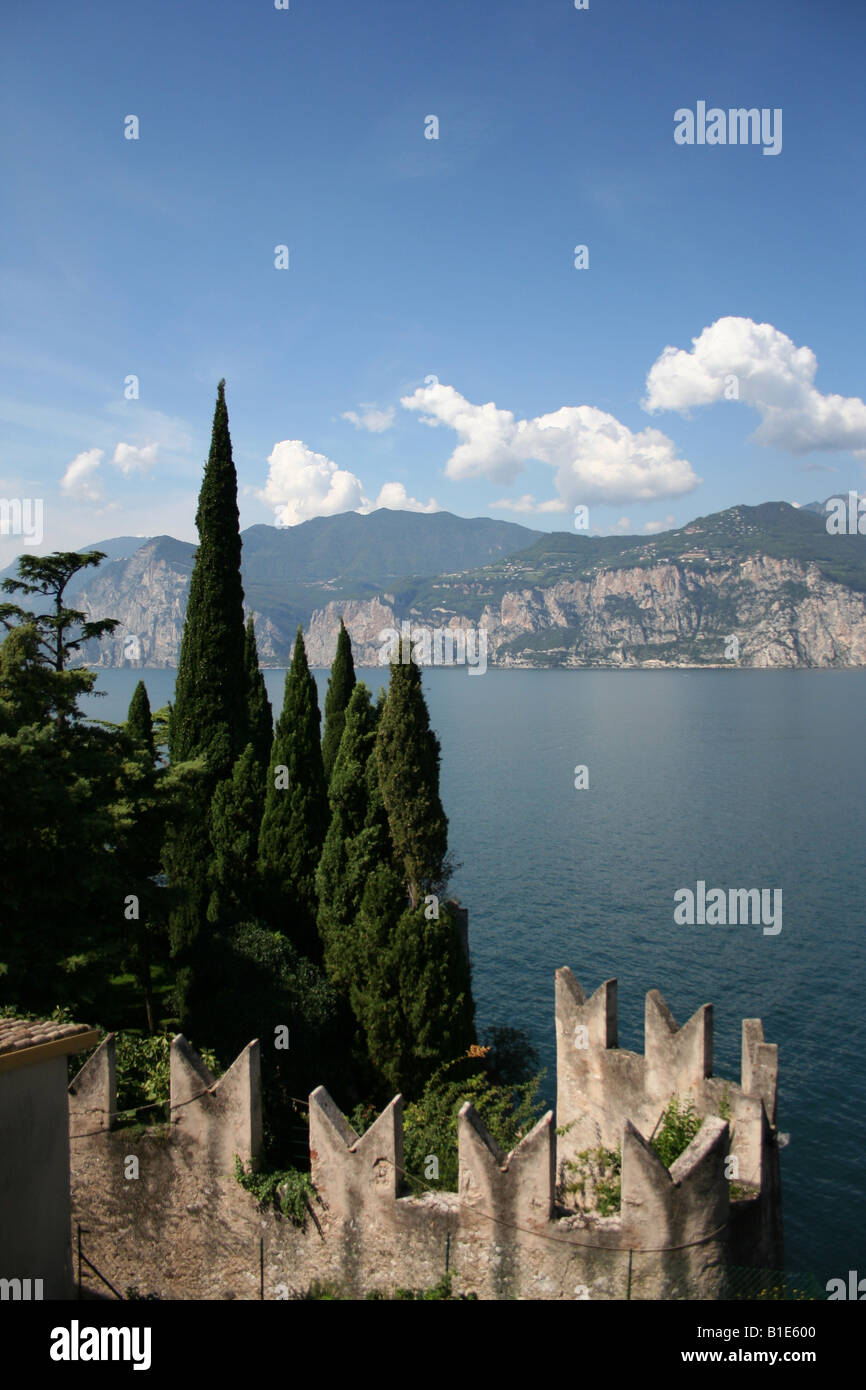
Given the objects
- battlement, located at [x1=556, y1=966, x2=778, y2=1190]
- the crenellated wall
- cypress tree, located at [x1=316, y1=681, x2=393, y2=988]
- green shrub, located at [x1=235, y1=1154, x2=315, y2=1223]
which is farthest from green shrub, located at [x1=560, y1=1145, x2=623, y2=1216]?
cypress tree, located at [x1=316, y1=681, x2=393, y2=988]

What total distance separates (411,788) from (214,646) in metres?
9.42

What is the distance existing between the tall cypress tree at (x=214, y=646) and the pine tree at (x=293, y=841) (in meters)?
1.84

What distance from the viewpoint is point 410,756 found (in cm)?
2155

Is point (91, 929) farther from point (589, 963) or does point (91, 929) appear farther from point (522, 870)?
point (522, 870)

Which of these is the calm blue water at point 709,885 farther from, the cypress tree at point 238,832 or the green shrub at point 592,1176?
the cypress tree at point 238,832

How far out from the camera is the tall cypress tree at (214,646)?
27281 mm

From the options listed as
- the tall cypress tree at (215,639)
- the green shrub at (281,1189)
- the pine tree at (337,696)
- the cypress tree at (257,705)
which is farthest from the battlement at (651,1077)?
the pine tree at (337,696)

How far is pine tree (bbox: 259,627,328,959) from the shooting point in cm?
2558

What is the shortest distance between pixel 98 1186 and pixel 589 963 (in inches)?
1078

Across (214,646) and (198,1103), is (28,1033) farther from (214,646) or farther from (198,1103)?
(214,646)

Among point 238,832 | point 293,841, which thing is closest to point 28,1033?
point 293,841

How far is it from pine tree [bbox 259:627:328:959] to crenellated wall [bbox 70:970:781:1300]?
12.6 meters

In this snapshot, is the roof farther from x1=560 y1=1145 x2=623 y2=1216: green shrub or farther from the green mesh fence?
the green mesh fence
